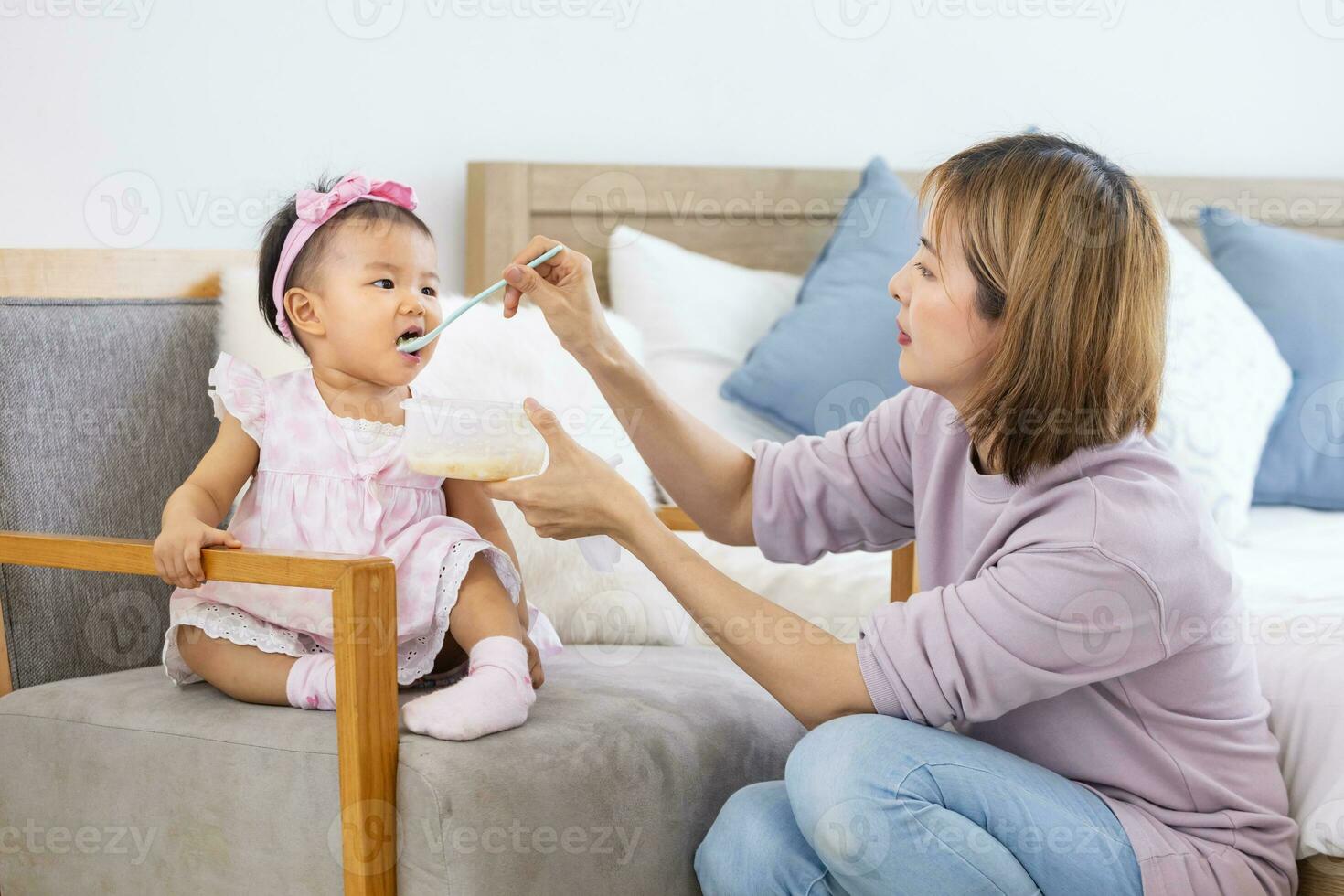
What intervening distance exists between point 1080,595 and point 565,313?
0.63 m

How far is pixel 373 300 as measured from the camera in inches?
54.9

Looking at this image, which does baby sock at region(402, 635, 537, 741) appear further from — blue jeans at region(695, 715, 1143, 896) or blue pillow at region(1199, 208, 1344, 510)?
blue pillow at region(1199, 208, 1344, 510)

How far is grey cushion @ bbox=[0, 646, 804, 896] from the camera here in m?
1.16

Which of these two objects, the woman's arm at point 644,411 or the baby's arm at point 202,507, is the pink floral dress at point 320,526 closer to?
the baby's arm at point 202,507

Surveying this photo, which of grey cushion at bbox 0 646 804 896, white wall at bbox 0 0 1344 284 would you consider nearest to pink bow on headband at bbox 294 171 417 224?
grey cushion at bbox 0 646 804 896

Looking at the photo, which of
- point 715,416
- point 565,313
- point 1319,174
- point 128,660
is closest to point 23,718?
point 128,660

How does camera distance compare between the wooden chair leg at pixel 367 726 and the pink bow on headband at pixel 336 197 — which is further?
the pink bow on headband at pixel 336 197

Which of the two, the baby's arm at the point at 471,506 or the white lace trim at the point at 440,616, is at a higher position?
the baby's arm at the point at 471,506

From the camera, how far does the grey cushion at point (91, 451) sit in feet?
4.82

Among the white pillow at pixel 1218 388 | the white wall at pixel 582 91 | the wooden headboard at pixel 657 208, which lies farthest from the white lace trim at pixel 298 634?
the white pillow at pixel 1218 388

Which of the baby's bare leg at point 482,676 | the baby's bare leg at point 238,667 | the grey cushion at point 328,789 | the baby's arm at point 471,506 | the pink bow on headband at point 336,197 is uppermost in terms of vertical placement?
the pink bow on headband at point 336,197

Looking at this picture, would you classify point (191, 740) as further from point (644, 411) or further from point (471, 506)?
point (644, 411)

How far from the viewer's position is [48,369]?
1.51 meters

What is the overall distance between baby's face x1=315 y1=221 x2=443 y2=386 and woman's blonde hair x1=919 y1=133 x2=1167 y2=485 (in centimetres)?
60
